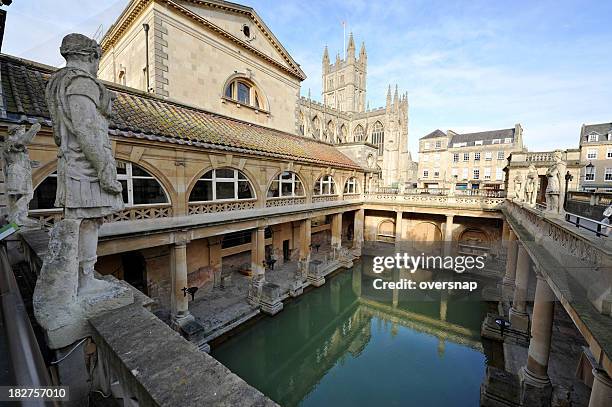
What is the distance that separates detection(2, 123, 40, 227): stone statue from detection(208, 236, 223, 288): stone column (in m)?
9.37

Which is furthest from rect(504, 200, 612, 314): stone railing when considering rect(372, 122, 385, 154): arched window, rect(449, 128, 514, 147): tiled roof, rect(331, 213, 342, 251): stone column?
rect(372, 122, 385, 154): arched window

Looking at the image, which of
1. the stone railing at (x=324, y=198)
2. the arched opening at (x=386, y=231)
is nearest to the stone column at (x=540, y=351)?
the stone railing at (x=324, y=198)

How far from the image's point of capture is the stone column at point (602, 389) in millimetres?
4426

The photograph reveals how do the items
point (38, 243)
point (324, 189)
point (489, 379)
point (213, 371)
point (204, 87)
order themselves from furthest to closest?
point (324, 189)
point (204, 87)
point (489, 379)
point (38, 243)
point (213, 371)

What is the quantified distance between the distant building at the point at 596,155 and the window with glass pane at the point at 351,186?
86.2ft

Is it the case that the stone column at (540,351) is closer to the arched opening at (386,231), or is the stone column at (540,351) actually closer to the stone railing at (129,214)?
the stone railing at (129,214)

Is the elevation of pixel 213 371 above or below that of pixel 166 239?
above

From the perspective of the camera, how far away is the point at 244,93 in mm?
17359

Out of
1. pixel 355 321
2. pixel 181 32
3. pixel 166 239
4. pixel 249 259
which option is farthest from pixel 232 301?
pixel 181 32

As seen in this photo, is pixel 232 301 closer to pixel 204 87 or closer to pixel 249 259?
pixel 249 259

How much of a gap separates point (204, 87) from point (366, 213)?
1780cm

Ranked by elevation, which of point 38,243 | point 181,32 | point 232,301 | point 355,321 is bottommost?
point 355,321

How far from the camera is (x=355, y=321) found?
14.0 meters

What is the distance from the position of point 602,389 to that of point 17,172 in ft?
37.6
